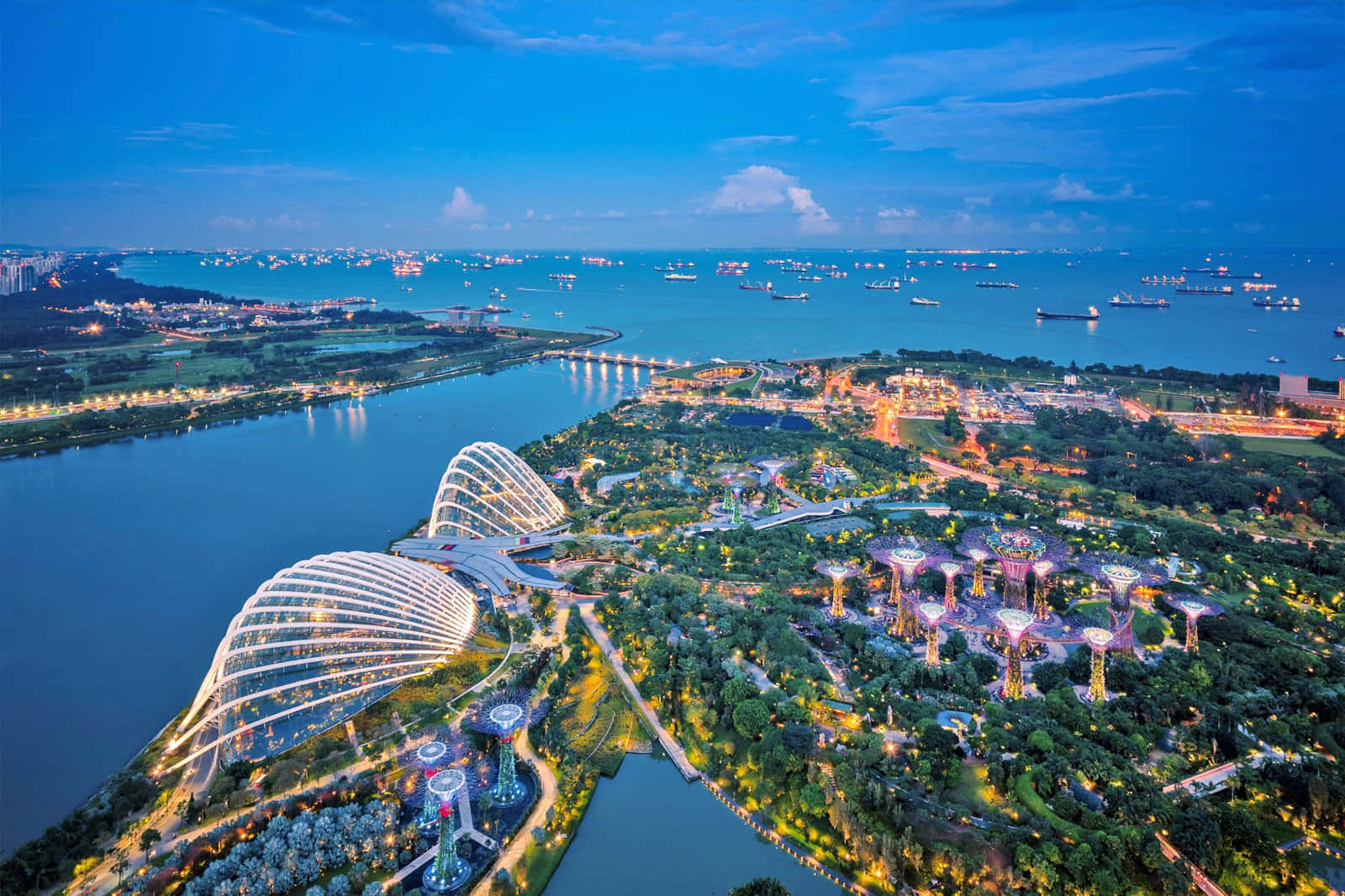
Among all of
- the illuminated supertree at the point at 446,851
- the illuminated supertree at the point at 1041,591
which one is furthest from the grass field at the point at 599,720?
the illuminated supertree at the point at 1041,591

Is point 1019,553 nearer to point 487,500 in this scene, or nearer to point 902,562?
point 902,562

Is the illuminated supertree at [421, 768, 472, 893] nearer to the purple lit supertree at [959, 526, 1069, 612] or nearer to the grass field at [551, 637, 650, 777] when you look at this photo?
the grass field at [551, 637, 650, 777]

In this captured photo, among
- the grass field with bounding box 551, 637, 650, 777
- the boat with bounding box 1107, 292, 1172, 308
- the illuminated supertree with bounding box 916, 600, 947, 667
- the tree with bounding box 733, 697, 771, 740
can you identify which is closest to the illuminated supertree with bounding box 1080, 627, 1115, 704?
the illuminated supertree with bounding box 916, 600, 947, 667

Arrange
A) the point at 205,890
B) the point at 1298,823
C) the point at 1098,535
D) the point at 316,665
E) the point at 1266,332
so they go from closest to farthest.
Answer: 1. the point at 205,890
2. the point at 1298,823
3. the point at 316,665
4. the point at 1098,535
5. the point at 1266,332

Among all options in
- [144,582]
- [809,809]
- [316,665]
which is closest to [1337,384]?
[809,809]

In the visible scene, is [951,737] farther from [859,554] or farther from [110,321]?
[110,321]

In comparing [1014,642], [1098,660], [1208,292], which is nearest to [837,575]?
[1014,642]
